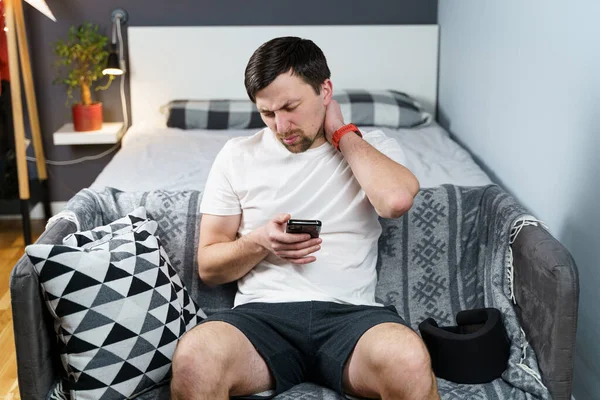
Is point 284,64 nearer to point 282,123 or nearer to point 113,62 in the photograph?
point 282,123

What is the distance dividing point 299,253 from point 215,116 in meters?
1.87

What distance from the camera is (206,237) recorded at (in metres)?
1.95

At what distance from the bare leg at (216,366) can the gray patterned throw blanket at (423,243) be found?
41 centimetres

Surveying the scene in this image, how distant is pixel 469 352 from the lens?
1.77 meters

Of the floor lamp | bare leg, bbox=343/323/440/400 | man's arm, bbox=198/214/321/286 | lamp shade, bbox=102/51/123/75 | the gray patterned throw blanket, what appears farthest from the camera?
lamp shade, bbox=102/51/123/75

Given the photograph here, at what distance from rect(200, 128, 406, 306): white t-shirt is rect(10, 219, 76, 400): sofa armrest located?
0.46m

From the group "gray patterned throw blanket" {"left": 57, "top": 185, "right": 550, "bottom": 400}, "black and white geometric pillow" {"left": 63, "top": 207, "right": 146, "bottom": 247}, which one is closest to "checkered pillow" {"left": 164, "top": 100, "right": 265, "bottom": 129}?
"gray patterned throw blanket" {"left": 57, "top": 185, "right": 550, "bottom": 400}

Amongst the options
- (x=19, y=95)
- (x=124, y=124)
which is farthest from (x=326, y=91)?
(x=124, y=124)

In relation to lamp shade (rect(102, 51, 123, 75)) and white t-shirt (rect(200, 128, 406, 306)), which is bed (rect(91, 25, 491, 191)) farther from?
white t-shirt (rect(200, 128, 406, 306))

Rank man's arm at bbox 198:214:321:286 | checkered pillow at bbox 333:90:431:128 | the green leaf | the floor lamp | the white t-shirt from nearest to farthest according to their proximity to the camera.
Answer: man's arm at bbox 198:214:321:286 → the white t-shirt → the floor lamp → checkered pillow at bbox 333:90:431:128 → the green leaf

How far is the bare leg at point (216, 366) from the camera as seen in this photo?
1.57 m

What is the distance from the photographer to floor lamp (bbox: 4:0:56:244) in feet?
10.8

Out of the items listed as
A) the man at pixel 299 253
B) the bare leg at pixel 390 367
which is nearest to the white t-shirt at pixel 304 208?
the man at pixel 299 253

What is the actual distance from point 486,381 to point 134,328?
32.2 inches
